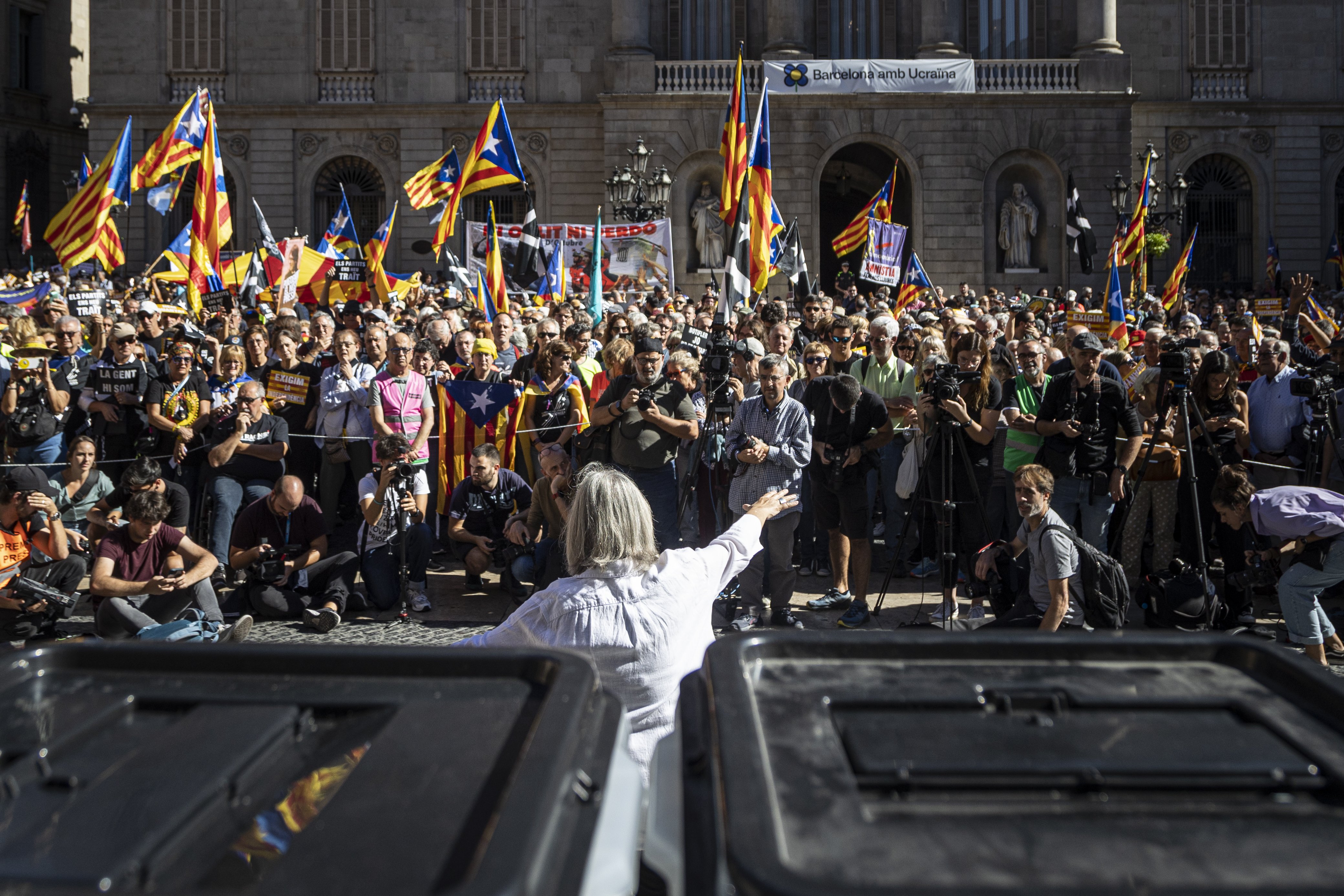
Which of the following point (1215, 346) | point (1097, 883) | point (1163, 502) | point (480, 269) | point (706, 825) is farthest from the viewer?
point (480, 269)

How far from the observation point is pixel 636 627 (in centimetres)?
353

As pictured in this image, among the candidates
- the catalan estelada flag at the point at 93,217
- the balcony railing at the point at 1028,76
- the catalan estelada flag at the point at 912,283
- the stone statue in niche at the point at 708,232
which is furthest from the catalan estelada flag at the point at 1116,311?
the balcony railing at the point at 1028,76

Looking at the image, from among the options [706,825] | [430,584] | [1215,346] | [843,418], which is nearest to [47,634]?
[430,584]

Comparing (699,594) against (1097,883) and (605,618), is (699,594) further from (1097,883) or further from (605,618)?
(1097,883)

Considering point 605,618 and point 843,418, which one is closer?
point 605,618

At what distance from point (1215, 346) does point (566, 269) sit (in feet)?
A: 33.8

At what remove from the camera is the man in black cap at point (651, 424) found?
747cm

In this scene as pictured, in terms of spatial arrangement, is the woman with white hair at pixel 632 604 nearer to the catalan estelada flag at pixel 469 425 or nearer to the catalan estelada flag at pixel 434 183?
the catalan estelada flag at pixel 469 425

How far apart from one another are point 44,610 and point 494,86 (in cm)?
2497

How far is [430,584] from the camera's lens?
8.55 meters

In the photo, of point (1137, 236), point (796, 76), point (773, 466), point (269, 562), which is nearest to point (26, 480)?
point (269, 562)

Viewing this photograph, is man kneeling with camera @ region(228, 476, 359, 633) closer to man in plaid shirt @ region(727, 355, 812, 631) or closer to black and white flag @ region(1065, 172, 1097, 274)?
man in plaid shirt @ region(727, 355, 812, 631)

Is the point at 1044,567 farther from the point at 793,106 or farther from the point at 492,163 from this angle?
the point at 793,106

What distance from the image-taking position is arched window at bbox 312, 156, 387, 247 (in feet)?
99.2
